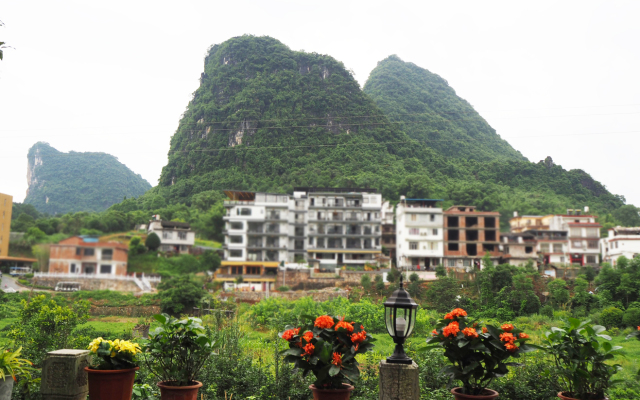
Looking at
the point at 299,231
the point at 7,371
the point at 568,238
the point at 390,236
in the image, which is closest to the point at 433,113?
the point at 390,236

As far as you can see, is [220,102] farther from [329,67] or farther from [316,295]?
[316,295]

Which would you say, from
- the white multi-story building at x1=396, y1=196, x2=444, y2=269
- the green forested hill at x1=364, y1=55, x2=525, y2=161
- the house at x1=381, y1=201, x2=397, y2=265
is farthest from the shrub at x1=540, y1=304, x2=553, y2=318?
the green forested hill at x1=364, y1=55, x2=525, y2=161

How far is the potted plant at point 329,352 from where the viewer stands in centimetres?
532

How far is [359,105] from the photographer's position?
106 m

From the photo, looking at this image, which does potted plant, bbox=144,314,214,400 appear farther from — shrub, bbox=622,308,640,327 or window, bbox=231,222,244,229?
window, bbox=231,222,244,229

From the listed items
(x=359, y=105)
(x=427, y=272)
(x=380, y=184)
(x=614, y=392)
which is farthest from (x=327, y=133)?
(x=614, y=392)

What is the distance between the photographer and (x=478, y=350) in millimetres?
5645

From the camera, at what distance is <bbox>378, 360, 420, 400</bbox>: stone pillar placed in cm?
528

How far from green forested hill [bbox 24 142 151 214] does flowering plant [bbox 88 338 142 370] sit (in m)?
94.4

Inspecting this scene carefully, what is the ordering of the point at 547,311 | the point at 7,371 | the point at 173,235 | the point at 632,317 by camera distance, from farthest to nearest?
the point at 173,235 → the point at 547,311 → the point at 632,317 → the point at 7,371

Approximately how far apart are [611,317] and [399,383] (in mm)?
24840

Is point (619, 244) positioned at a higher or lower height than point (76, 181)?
lower

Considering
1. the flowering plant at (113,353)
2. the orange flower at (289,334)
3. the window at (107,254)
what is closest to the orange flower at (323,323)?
the orange flower at (289,334)

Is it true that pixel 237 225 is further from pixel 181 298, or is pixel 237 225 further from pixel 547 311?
pixel 547 311
